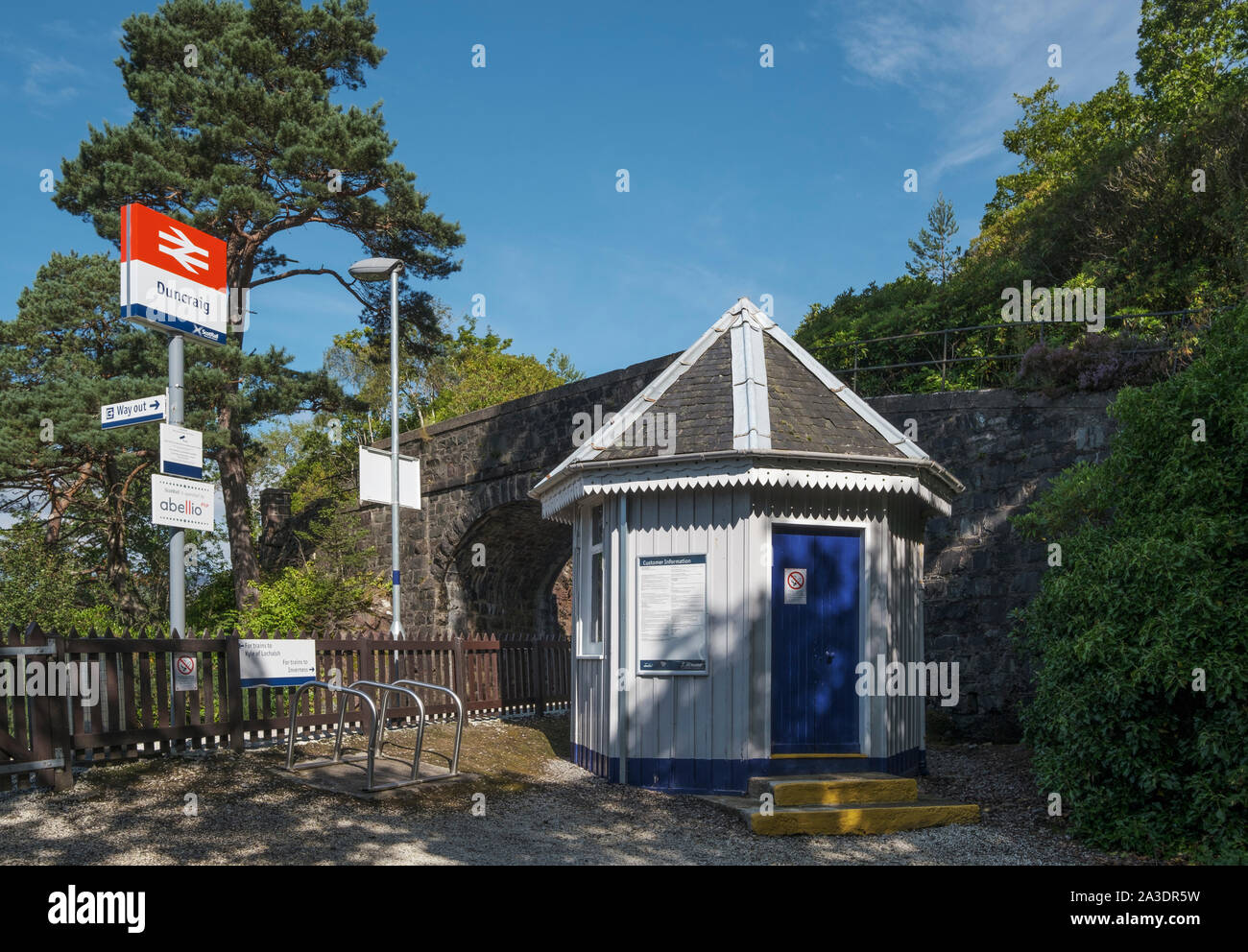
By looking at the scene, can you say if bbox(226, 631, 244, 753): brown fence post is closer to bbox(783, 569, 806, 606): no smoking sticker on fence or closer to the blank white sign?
bbox(783, 569, 806, 606): no smoking sticker on fence

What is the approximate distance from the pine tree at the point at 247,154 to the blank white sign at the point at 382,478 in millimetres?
5390

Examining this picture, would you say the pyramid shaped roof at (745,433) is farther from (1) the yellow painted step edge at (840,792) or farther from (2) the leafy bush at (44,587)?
(2) the leafy bush at (44,587)

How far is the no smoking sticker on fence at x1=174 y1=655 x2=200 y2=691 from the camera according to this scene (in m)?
10.0

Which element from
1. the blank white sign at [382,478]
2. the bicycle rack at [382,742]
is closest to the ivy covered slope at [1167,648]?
the bicycle rack at [382,742]

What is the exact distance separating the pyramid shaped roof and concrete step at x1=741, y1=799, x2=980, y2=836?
3036mm

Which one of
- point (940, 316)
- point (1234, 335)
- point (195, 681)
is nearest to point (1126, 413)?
point (1234, 335)

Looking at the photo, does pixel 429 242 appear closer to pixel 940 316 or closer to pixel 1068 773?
pixel 940 316

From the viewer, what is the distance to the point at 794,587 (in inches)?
400

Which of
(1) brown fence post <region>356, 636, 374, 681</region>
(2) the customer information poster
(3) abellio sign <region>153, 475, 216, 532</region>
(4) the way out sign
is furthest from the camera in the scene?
(1) brown fence post <region>356, 636, 374, 681</region>

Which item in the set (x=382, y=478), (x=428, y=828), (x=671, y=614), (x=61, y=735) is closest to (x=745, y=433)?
(x=671, y=614)

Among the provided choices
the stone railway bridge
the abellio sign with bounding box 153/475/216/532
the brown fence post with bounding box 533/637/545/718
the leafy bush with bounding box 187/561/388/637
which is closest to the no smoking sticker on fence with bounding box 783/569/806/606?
the abellio sign with bounding box 153/475/216/532

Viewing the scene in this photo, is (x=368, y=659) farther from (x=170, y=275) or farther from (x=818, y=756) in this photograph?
(x=818, y=756)

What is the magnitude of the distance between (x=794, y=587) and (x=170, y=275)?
732 cm
